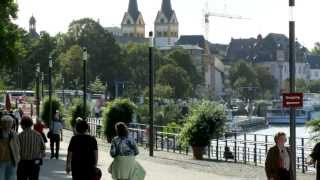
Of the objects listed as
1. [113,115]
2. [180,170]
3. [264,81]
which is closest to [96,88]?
[113,115]

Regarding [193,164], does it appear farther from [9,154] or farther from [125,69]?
[125,69]

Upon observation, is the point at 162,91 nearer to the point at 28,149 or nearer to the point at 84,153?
the point at 28,149

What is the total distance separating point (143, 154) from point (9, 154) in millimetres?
19184

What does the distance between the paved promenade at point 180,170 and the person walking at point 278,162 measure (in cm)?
727

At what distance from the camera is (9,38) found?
39.2 metres

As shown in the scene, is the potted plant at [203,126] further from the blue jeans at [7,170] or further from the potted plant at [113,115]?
the blue jeans at [7,170]

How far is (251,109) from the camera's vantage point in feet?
569

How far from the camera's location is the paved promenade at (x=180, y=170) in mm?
22297

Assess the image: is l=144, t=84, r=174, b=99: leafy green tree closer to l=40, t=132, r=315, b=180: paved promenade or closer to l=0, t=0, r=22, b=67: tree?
l=0, t=0, r=22, b=67: tree

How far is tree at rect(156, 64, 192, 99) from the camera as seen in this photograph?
139500mm

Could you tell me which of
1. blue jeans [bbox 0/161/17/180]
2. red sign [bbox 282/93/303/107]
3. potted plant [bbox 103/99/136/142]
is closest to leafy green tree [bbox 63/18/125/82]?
potted plant [bbox 103/99/136/142]

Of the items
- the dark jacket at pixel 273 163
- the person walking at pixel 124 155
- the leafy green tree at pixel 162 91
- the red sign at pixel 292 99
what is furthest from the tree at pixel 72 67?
the person walking at pixel 124 155

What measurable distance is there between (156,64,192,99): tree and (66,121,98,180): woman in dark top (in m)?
125

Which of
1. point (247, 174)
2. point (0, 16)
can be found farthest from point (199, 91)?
point (247, 174)
